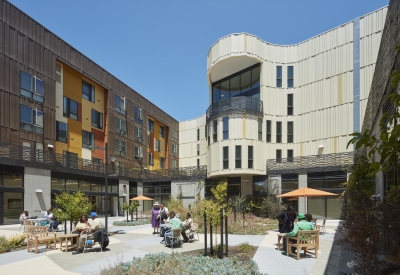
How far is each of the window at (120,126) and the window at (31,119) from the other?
38.1 ft

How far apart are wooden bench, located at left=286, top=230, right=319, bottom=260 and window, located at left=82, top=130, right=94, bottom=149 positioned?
2687cm

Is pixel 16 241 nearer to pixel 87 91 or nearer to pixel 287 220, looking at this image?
pixel 287 220

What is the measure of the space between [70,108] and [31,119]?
581 cm

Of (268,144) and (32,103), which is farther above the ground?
(32,103)

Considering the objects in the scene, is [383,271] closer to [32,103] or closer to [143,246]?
[143,246]

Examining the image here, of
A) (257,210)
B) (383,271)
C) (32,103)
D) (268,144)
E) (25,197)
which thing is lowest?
(257,210)

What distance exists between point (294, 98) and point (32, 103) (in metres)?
23.8

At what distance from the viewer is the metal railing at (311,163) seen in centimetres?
2489

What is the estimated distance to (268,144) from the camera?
1125 inches

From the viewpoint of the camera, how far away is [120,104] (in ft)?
124

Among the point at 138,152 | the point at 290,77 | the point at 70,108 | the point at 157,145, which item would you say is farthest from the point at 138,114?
the point at 290,77

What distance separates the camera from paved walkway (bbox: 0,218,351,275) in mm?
8594

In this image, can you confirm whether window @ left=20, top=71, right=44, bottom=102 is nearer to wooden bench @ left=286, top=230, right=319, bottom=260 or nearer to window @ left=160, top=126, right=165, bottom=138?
wooden bench @ left=286, top=230, right=319, bottom=260

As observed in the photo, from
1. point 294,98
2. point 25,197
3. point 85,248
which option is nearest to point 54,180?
point 25,197
